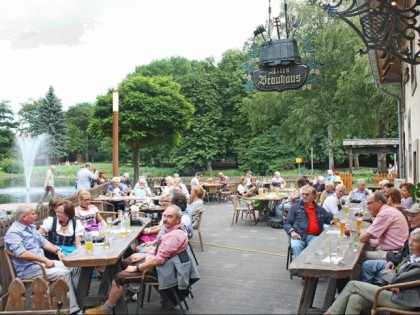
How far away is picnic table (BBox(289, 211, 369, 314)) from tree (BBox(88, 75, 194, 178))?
63.5ft

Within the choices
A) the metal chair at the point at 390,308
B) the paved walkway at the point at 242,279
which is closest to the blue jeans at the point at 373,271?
the paved walkway at the point at 242,279

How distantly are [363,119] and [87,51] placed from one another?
33.5 m

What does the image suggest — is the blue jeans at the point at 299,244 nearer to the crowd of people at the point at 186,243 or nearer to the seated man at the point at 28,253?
the crowd of people at the point at 186,243

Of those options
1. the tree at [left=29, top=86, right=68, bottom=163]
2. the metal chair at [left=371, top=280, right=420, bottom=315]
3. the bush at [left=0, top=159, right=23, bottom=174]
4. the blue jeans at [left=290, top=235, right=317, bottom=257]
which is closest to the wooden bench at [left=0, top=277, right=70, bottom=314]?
the metal chair at [left=371, top=280, right=420, bottom=315]

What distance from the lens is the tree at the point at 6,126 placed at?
164 ft

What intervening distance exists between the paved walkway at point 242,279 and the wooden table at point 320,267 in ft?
2.28

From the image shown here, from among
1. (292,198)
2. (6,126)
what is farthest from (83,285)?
(6,126)

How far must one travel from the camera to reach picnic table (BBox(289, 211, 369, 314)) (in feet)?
13.7

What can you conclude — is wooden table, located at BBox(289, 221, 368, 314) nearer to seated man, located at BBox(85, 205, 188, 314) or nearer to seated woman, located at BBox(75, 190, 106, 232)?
seated man, located at BBox(85, 205, 188, 314)

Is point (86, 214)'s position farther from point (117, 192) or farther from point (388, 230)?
point (117, 192)

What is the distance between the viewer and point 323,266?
4258mm

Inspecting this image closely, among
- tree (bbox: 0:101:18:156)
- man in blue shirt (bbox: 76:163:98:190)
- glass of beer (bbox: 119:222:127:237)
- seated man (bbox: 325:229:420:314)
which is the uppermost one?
tree (bbox: 0:101:18:156)

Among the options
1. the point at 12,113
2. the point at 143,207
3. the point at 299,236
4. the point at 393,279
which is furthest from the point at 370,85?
the point at 12,113

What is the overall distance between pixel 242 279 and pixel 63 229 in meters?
2.64
